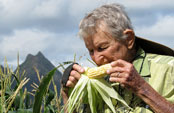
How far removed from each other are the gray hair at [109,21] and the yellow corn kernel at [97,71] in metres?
0.27

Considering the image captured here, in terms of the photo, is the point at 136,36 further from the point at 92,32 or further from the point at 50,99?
the point at 50,99

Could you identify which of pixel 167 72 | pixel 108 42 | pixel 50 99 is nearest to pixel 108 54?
pixel 108 42

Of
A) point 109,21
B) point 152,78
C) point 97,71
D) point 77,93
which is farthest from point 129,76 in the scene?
point 77,93

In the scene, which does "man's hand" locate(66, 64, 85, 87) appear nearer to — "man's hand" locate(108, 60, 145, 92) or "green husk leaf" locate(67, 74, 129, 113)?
"green husk leaf" locate(67, 74, 129, 113)

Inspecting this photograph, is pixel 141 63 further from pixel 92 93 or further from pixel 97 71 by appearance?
pixel 92 93

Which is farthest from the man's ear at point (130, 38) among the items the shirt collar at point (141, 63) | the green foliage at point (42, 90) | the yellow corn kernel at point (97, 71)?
the green foliage at point (42, 90)

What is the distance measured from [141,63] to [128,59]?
129 mm

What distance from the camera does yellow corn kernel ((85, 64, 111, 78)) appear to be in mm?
2641

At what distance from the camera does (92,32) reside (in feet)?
9.00

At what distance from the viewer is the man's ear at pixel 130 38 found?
8.95 feet

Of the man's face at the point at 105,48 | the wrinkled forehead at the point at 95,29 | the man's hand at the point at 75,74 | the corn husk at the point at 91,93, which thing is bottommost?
the corn husk at the point at 91,93

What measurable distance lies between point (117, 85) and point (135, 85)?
450 millimetres

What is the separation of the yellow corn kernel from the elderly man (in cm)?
7

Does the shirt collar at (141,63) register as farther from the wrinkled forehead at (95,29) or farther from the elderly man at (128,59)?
the wrinkled forehead at (95,29)
